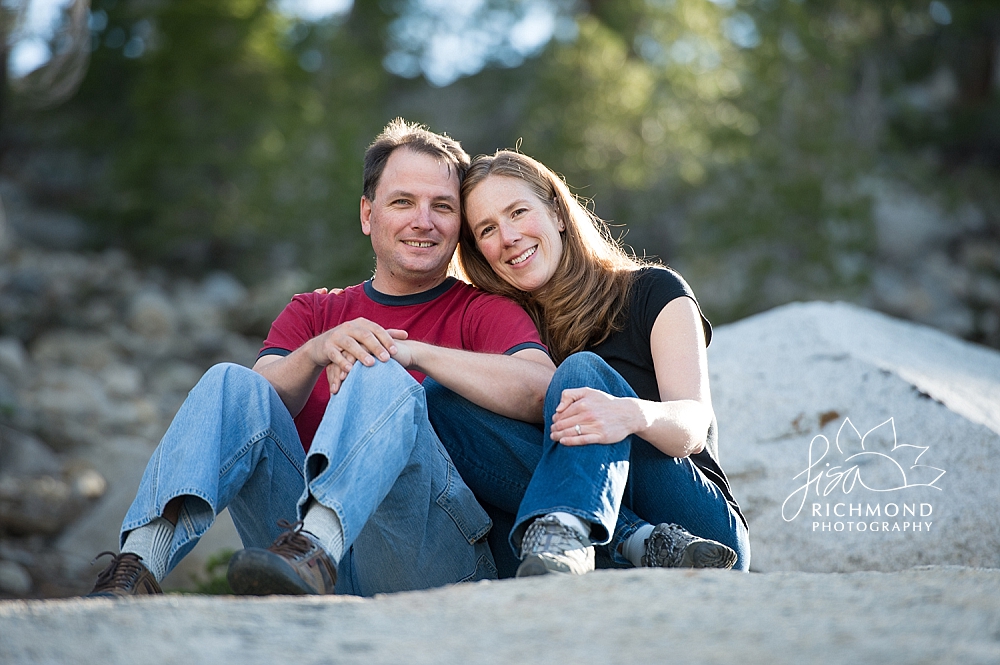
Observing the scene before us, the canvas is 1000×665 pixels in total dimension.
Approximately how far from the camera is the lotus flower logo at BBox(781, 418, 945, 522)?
154 inches

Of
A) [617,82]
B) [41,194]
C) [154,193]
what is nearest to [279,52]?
[154,193]

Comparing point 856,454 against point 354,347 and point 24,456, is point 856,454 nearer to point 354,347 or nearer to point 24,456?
point 354,347

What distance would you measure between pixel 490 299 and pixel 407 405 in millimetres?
823

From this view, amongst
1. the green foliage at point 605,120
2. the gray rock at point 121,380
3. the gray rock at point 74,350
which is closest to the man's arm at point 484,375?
the gray rock at point 121,380

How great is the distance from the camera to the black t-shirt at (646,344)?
3.10 m

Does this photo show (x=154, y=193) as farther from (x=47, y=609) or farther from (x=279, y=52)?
(x=47, y=609)

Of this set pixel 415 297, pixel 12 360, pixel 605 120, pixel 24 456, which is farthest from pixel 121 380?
pixel 415 297

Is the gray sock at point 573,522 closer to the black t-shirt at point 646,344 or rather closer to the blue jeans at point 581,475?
the blue jeans at point 581,475

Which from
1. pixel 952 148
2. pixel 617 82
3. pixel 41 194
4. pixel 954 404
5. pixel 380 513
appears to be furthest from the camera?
pixel 41 194

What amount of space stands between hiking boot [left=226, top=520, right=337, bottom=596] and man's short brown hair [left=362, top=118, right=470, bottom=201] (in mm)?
1598

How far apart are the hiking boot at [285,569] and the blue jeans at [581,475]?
1.68ft

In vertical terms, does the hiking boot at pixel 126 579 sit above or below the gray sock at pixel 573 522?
below

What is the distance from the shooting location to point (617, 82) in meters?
12.6

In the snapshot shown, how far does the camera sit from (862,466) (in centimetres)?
402
